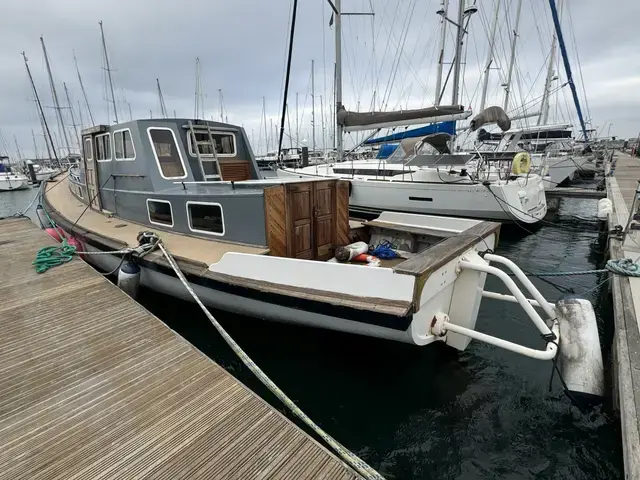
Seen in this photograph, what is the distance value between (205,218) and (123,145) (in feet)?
10.2

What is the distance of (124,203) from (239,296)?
4994 millimetres

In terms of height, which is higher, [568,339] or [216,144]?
[216,144]

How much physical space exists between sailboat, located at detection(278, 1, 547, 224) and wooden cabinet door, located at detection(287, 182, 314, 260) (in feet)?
26.4

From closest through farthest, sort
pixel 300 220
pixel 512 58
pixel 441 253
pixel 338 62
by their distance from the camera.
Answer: pixel 441 253 < pixel 300 220 < pixel 338 62 < pixel 512 58

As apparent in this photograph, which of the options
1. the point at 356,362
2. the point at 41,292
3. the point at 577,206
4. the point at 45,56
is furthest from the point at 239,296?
the point at 45,56

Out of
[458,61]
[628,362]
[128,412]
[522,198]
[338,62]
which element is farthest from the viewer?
[458,61]

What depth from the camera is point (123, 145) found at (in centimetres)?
773

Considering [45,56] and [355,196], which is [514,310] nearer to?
[355,196]

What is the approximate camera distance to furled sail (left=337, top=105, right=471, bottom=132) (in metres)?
11.7

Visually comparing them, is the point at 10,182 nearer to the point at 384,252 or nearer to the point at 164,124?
the point at 164,124

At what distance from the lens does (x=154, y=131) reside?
283 inches

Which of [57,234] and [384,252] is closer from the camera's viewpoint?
[384,252]

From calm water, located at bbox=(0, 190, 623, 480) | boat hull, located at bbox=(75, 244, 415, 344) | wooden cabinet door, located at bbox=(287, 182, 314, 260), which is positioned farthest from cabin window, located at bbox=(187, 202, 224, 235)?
calm water, located at bbox=(0, 190, 623, 480)

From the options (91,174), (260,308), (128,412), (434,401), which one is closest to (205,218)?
(260,308)
